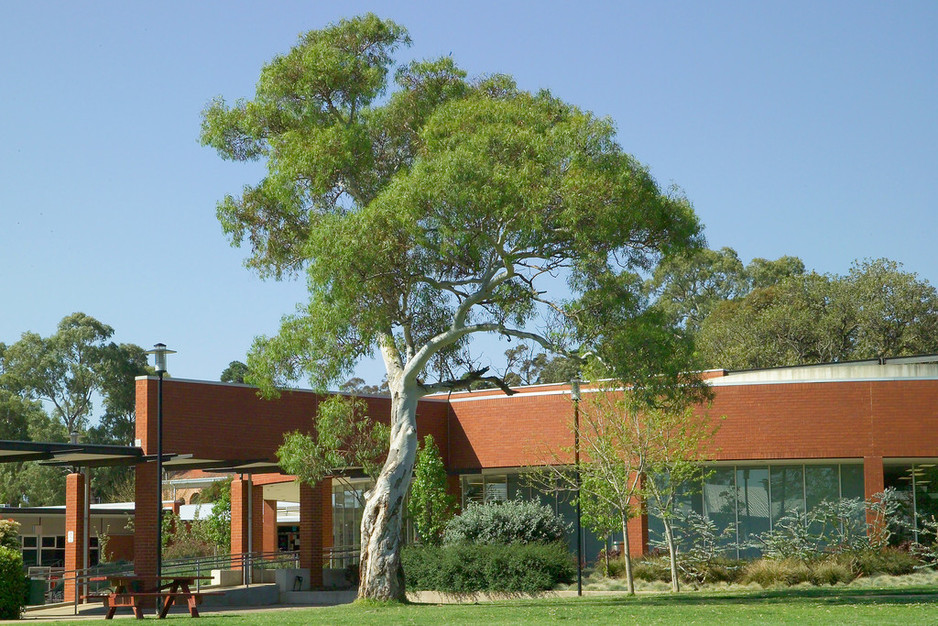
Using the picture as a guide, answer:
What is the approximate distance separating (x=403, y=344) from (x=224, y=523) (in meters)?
19.7

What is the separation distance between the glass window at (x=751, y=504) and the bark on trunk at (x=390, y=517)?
1312 centimetres

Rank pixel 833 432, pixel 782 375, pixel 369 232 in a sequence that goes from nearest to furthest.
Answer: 1. pixel 369 232
2. pixel 833 432
3. pixel 782 375

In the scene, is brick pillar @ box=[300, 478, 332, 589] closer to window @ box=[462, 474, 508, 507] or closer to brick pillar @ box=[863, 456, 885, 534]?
window @ box=[462, 474, 508, 507]

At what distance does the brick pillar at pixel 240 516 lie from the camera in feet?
110

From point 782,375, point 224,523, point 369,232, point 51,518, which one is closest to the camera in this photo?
point 369,232

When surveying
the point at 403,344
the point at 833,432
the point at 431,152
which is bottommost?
the point at 833,432

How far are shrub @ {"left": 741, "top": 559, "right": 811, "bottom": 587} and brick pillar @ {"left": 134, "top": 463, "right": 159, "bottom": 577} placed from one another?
47.0ft

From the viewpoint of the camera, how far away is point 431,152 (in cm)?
2161

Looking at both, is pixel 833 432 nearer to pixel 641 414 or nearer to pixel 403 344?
pixel 641 414

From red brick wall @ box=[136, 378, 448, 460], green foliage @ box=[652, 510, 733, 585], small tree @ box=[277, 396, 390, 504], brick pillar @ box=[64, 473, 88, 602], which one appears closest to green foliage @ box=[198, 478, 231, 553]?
red brick wall @ box=[136, 378, 448, 460]

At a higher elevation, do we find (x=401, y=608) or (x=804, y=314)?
(x=804, y=314)

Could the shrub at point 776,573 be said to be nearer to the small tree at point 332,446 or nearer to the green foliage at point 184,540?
the small tree at point 332,446

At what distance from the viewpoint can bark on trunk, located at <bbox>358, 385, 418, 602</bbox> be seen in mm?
23000

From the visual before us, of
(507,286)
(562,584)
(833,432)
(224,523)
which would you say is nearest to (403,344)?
(507,286)
